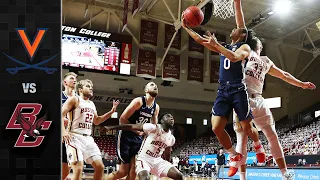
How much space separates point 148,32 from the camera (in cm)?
1752

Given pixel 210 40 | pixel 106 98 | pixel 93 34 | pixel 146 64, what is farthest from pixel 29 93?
pixel 106 98

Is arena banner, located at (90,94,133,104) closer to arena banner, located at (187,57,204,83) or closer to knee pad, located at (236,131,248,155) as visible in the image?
arena banner, located at (187,57,204,83)

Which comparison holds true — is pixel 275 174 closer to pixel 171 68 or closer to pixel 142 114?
pixel 142 114

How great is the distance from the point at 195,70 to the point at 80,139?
540 inches

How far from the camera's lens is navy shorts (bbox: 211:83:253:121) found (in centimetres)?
450

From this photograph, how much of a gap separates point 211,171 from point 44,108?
16.3 m

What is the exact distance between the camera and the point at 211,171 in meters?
17.1

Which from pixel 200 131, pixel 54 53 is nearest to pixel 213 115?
pixel 54 53

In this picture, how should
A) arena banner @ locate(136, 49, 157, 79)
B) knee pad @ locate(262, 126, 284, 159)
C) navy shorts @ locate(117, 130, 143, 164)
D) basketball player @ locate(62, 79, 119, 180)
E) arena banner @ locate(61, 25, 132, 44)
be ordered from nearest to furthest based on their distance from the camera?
basketball player @ locate(62, 79, 119, 180)
knee pad @ locate(262, 126, 284, 159)
navy shorts @ locate(117, 130, 143, 164)
arena banner @ locate(61, 25, 132, 44)
arena banner @ locate(136, 49, 157, 79)

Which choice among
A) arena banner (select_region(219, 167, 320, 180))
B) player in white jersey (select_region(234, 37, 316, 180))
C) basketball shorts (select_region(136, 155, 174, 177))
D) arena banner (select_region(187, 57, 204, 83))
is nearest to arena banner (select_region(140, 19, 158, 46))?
arena banner (select_region(187, 57, 204, 83))

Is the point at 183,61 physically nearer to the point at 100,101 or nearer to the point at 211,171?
the point at 211,171

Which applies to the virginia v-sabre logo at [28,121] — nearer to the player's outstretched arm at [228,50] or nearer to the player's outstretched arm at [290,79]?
the player's outstretched arm at [228,50]

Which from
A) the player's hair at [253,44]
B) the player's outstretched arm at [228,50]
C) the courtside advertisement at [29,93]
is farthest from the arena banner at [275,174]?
the courtside advertisement at [29,93]

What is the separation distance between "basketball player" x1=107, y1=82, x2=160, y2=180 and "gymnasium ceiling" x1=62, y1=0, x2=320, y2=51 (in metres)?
11.7
